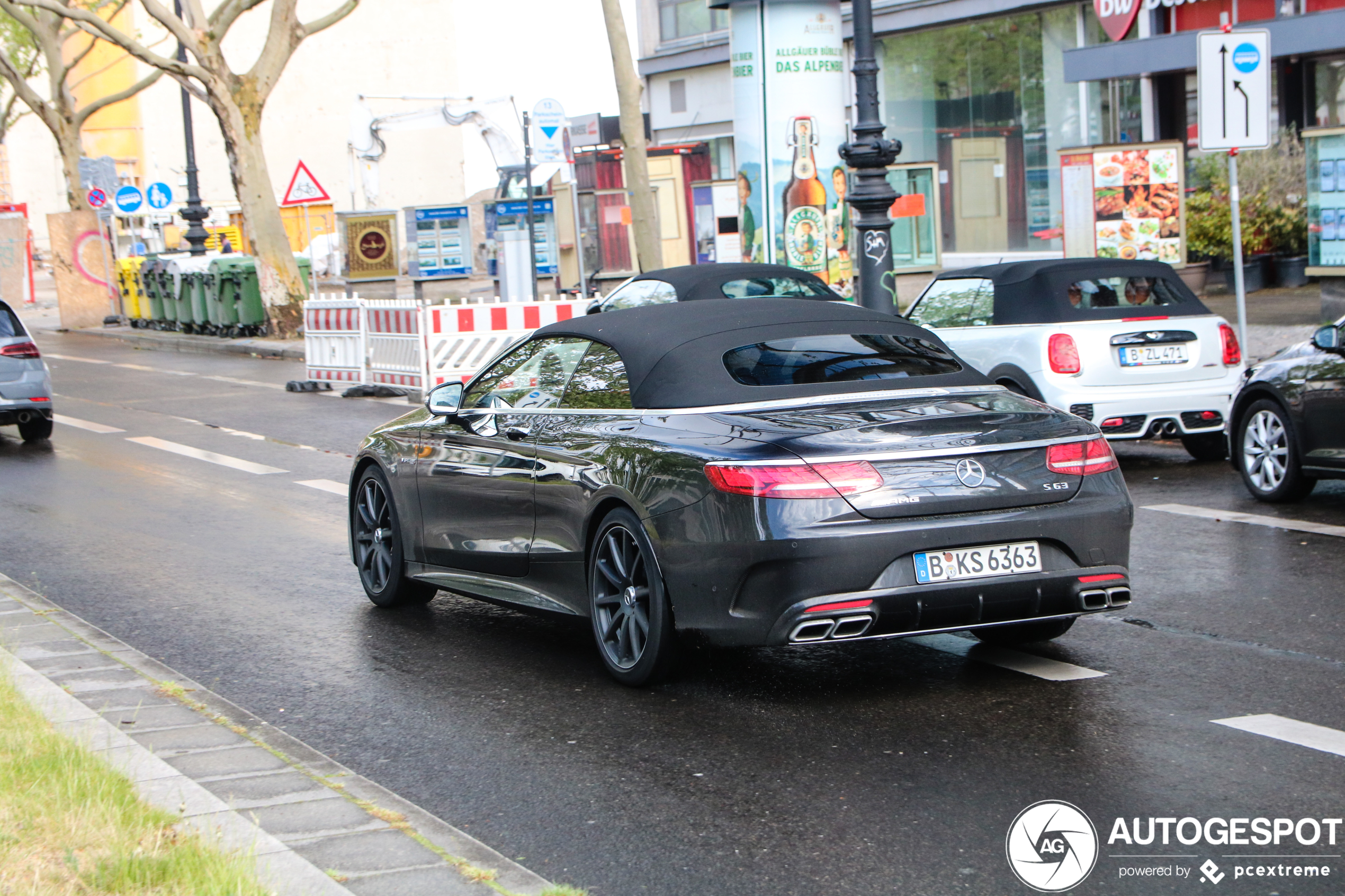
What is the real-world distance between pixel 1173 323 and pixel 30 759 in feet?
28.8

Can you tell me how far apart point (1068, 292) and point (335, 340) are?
12764 millimetres

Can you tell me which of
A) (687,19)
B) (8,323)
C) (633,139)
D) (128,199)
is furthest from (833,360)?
(128,199)

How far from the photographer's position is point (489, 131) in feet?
143

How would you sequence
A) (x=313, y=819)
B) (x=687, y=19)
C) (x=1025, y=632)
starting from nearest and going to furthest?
1. (x=313, y=819)
2. (x=1025, y=632)
3. (x=687, y=19)

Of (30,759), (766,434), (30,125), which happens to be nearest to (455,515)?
(766,434)

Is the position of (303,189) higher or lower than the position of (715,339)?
higher

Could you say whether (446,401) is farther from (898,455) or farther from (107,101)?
(107,101)

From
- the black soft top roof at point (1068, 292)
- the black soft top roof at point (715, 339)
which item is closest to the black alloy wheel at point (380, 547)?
the black soft top roof at point (715, 339)

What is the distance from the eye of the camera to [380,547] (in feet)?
26.2

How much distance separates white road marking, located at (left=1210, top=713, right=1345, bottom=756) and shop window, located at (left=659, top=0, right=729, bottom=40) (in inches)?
1282

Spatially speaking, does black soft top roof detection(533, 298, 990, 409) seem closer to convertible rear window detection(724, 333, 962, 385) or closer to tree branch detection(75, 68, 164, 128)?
convertible rear window detection(724, 333, 962, 385)

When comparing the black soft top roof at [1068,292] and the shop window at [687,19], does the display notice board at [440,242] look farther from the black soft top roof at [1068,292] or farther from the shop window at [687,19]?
the black soft top roof at [1068,292]

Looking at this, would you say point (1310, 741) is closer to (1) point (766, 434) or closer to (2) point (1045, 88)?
(1) point (766, 434)

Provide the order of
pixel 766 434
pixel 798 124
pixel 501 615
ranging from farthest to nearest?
1. pixel 798 124
2. pixel 501 615
3. pixel 766 434
